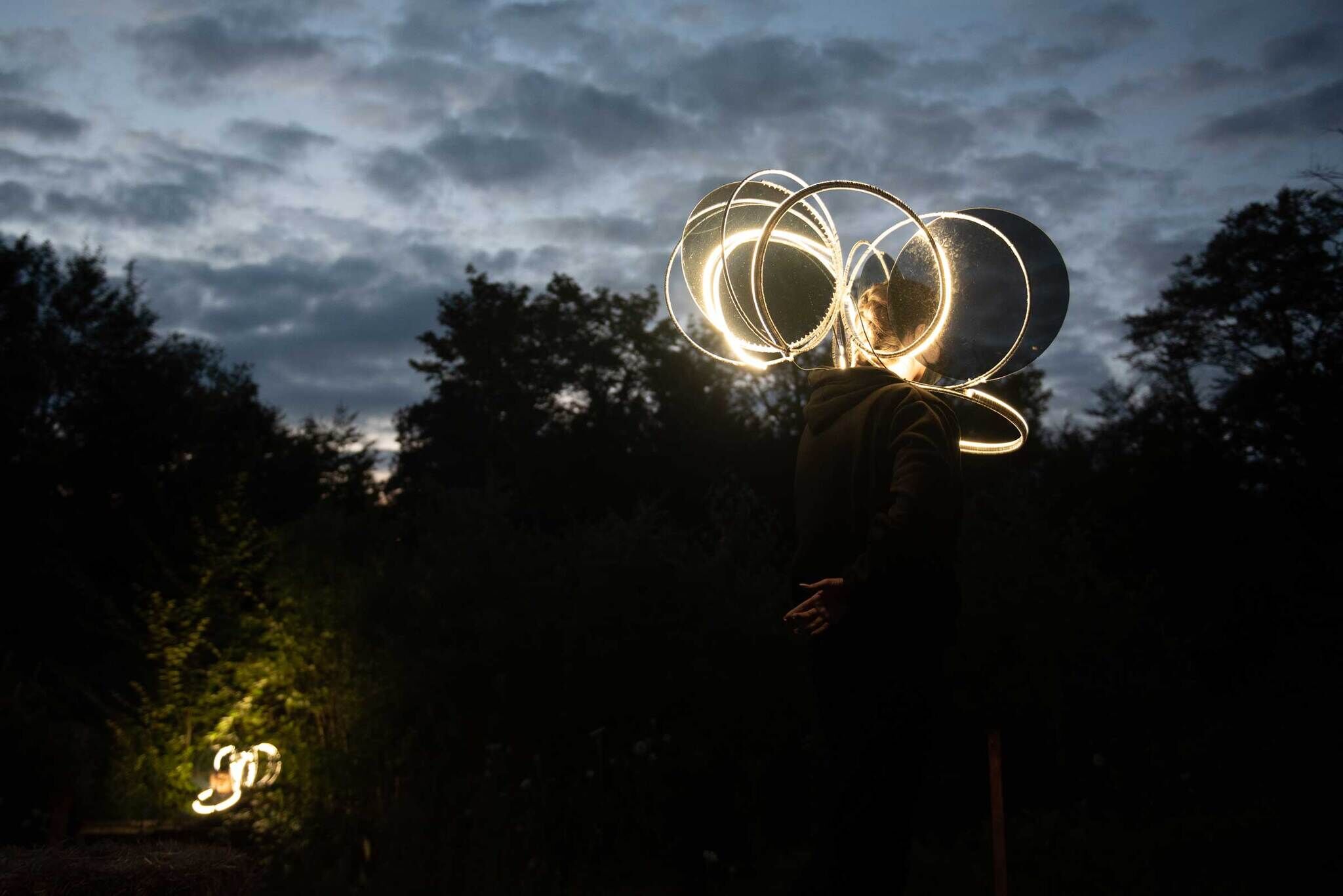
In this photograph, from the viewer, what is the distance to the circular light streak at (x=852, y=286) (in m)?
2.82

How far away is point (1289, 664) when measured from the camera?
9.70 metres

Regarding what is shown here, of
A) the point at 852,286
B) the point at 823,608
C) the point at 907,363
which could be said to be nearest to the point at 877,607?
the point at 823,608

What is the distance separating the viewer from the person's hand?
2572 millimetres

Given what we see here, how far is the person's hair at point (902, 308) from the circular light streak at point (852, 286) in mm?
22

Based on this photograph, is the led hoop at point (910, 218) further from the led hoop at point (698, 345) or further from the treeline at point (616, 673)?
the treeline at point (616, 673)

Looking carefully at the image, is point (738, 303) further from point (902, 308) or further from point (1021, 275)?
point (1021, 275)

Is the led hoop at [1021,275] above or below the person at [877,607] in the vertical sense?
above

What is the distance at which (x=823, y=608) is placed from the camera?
2.60m

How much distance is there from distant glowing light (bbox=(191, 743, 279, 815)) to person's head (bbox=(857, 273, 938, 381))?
5.79 meters

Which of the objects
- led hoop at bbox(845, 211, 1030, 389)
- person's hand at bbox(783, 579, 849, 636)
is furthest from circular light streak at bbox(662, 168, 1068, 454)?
person's hand at bbox(783, 579, 849, 636)

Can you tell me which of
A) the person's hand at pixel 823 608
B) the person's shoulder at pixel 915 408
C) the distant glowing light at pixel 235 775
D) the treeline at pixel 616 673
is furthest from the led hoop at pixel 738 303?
the distant glowing light at pixel 235 775

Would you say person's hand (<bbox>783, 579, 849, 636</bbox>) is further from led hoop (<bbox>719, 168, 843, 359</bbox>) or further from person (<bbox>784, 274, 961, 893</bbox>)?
led hoop (<bbox>719, 168, 843, 359</bbox>)

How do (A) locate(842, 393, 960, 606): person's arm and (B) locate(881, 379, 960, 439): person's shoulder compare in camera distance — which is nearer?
(A) locate(842, 393, 960, 606): person's arm

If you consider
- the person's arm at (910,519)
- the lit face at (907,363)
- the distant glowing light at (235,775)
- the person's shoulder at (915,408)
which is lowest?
the distant glowing light at (235,775)
